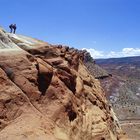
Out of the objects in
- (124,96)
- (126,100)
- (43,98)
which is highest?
(43,98)

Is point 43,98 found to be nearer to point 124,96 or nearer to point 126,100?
point 126,100

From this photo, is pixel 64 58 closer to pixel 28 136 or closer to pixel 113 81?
pixel 28 136

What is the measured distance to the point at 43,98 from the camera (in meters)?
25.0

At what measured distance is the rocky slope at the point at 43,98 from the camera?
2228 cm

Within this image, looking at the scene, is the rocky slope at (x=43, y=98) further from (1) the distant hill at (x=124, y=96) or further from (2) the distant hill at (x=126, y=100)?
(1) the distant hill at (x=124, y=96)

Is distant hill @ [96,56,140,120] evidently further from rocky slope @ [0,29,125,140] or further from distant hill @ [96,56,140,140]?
Answer: rocky slope @ [0,29,125,140]

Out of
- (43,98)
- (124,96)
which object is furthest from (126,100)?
(43,98)

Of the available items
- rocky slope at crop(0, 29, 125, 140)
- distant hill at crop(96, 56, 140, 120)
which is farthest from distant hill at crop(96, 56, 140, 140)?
rocky slope at crop(0, 29, 125, 140)

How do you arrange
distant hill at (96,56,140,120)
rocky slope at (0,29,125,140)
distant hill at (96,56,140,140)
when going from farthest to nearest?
distant hill at (96,56,140,120), distant hill at (96,56,140,140), rocky slope at (0,29,125,140)

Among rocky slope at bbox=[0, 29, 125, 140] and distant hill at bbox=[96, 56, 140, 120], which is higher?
rocky slope at bbox=[0, 29, 125, 140]

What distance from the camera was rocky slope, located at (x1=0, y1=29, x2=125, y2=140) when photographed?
2228 cm

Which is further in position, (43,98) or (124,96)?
(124,96)

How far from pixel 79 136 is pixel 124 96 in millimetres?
126133

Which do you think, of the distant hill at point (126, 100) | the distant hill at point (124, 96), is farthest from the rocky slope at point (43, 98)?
the distant hill at point (124, 96)
